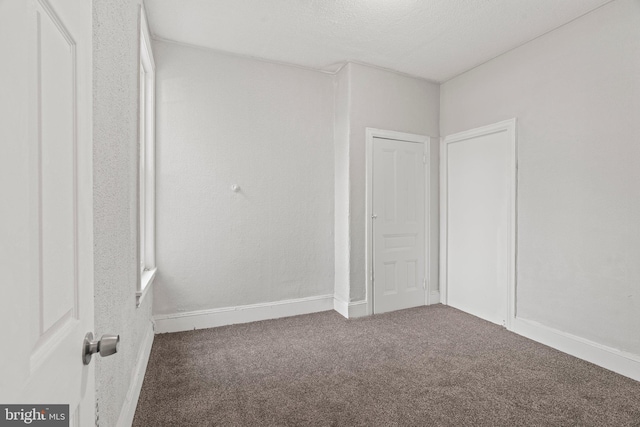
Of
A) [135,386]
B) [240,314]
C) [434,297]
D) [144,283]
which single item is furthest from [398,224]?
[135,386]

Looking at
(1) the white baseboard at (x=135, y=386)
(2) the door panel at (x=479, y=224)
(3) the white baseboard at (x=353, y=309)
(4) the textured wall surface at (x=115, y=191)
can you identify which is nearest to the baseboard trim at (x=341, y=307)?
(3) the white baseboard at (x=353, y=309)

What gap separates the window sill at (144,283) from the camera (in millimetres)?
1928

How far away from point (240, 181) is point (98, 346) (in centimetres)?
262

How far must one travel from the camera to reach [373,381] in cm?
215

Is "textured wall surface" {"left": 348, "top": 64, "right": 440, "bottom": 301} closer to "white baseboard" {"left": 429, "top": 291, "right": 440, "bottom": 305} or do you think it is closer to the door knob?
"white baseboard" {"left": 429, "top": 291, "right": 440, "bottom": 305}

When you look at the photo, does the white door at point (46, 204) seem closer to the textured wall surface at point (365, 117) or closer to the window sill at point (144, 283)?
the window sill at point (144, 283)

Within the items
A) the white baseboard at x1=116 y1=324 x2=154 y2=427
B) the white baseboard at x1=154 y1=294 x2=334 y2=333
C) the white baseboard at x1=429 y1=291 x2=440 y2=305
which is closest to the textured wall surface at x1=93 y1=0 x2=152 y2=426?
the white baseboard at x1=116 y1=324 x2=154 y2=427

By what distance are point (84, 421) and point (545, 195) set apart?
3350mm

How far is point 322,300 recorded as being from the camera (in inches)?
142

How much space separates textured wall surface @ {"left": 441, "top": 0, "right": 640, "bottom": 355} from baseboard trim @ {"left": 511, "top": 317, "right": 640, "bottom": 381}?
0.05 m

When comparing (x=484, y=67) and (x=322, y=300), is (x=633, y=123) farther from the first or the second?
(x=322, y=300)

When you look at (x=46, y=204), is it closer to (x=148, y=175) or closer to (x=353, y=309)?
(x=148, y=175)

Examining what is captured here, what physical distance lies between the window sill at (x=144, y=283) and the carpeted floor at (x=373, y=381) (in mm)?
593

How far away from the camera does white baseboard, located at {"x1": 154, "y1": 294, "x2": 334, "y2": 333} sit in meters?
2.96
